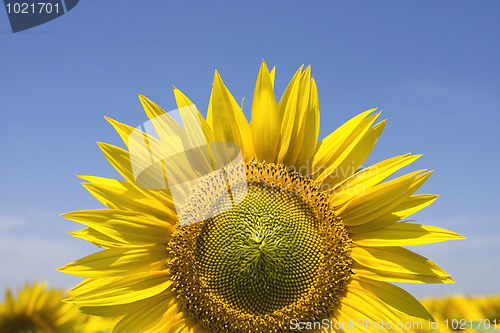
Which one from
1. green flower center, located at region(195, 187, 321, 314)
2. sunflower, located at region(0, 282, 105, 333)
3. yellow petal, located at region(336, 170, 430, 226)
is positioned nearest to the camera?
green flower center, located at region(195, 187, 321, 314)

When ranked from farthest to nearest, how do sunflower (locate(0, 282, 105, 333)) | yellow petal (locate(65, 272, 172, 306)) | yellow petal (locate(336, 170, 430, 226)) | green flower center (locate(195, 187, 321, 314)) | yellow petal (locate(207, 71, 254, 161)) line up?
sunflower (locate(0, 282, 105, 333))
yellow petal (locate(336, 170, 430, 226))
yellow petal (locate(207, 71, 254, 161))
yellow petal (locate(65, 272, 172, 306))
green flower center (locate(195, 187, 321, 314))

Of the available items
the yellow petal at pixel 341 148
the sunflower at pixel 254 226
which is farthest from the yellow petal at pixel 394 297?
the yellow petal at pixel 341 148

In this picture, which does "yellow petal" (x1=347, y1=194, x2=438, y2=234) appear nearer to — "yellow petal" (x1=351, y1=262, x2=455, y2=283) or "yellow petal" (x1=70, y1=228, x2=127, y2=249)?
"yellow petal" (x1=351, y1=262, x2=455, y2=283)

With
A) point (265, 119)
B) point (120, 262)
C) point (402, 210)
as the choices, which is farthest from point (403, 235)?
point (120, 262)

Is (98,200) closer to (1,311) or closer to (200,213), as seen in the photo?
(200,213)

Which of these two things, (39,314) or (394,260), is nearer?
(394,260)

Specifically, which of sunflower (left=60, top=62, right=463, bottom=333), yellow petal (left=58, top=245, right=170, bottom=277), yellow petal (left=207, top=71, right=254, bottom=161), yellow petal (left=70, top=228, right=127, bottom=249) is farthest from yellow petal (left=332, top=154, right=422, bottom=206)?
yellow petal (left=70, top=228, right=127, bottom=249)

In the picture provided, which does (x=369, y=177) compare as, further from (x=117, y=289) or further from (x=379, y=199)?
(x=117, y=289)

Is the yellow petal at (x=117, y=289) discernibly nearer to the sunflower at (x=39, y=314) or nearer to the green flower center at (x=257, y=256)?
the green flower center at (x=257, y=256)
